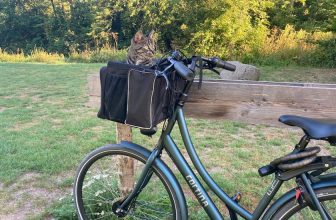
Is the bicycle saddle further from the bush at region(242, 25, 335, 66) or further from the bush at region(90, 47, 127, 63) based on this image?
the bush at region(90, 47, 127, 63)

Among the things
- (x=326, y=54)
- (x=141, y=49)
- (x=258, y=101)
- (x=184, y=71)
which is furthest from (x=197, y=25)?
(x=184, y=71)

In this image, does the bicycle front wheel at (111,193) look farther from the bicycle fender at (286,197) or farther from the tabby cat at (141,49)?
the tabby cat at (141,49)

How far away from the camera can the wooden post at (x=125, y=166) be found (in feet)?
8.98

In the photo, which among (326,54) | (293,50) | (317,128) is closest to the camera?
(317,128)

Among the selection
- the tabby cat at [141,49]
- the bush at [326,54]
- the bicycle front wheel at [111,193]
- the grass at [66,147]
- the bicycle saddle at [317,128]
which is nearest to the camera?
the bicycle saddle at [317,128]

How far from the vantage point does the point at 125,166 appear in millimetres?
2752

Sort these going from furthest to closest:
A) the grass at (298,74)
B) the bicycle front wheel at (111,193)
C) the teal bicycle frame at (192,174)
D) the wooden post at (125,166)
→ the grass at (298,74)
the wooden post at (125,166)
the bicycle front wheel at (111,193)
the teal bicycle frame at (192,174)

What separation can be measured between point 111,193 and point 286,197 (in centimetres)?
154

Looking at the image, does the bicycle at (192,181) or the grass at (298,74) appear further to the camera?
the grass at (298,74)

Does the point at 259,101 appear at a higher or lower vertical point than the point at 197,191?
higher

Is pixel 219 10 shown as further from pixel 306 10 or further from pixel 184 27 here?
pixel 306 10

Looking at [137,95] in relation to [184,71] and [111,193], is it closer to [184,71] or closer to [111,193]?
[184,71]

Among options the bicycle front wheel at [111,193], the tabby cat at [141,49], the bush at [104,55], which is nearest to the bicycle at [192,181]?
the bicycle front wheel at [111,193]

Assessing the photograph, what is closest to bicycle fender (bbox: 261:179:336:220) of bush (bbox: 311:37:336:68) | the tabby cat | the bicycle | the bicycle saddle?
the bicycle
